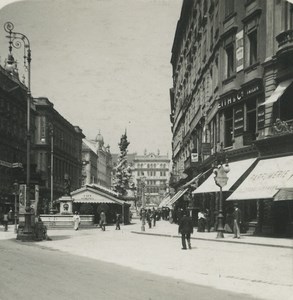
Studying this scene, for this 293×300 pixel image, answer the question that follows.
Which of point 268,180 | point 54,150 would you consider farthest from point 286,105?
point 54,150

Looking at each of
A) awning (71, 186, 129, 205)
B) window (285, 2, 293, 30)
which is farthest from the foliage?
window (285, 2, 293, 30)

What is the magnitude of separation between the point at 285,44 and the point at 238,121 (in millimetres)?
6747

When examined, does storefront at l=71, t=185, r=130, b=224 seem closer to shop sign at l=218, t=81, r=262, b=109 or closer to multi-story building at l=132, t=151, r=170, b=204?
shop sign at l=218, t=81, r=262, b=109

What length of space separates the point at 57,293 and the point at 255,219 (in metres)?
18.0

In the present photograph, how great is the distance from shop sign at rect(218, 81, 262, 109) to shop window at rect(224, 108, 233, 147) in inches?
19.3

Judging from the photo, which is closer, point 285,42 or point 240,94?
point 285,42

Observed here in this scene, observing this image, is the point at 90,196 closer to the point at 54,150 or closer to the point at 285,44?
the point at 285,44

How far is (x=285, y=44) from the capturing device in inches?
877

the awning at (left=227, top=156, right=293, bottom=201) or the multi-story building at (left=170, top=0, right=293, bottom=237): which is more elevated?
the multi-story building at (left=170, top=0, right=293, bottom=237)

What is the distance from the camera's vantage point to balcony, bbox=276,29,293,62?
22028 millimetres

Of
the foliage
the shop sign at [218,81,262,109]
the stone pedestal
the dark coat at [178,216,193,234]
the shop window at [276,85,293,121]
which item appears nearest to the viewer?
the dark coat at [178,216,193,234]

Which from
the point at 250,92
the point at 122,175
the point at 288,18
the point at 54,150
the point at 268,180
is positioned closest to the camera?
the point at 268,180

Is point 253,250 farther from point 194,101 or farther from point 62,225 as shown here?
point 194,101

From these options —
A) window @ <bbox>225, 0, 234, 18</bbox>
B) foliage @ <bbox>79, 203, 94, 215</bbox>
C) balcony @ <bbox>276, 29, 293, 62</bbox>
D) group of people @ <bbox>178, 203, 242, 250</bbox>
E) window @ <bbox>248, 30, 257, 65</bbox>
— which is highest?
window @ <bbox>225, 0, 234, 18</bbox>
